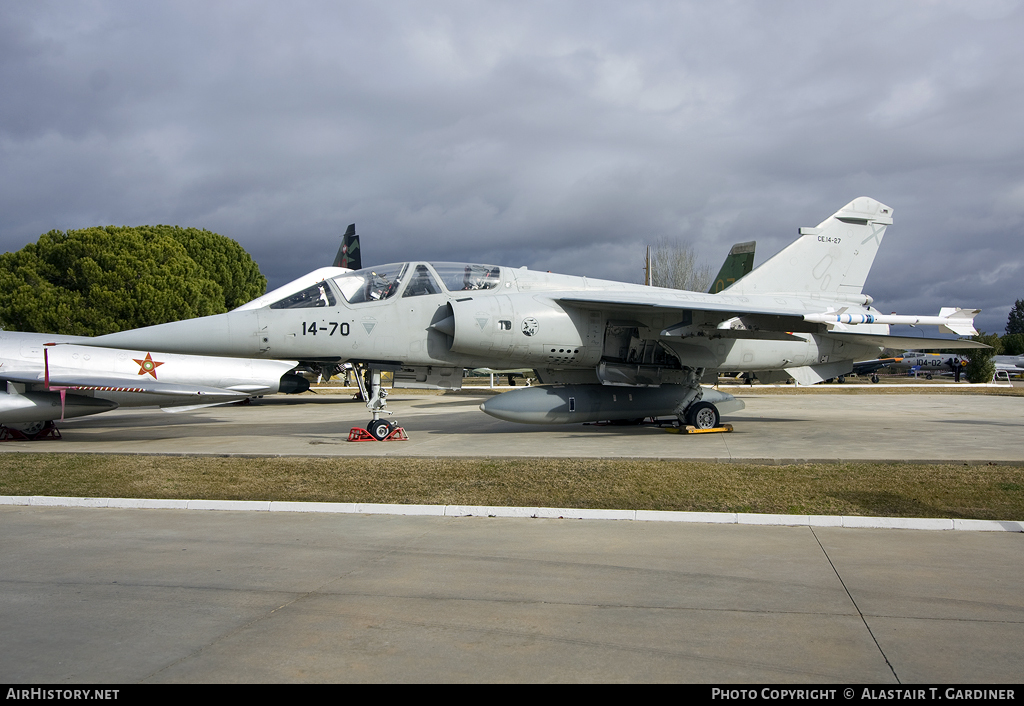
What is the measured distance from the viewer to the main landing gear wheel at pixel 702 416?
14.1m

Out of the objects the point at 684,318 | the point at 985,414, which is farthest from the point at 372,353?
the point at 985,414

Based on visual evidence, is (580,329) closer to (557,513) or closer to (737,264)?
(557,513)

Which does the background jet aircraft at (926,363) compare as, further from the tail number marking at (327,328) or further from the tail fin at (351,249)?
the tail number marking at (327,328)

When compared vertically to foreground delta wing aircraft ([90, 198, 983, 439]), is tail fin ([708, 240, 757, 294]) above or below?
above

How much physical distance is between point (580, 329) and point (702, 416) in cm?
338

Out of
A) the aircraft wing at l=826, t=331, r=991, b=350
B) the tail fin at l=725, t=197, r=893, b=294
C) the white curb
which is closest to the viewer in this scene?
the white curb

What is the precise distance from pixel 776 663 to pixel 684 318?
9992 mm

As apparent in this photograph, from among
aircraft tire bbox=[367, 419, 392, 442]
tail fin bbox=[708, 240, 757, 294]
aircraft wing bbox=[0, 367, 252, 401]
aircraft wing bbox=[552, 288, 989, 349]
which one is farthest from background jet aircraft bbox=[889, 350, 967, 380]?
aircraft wing bbox=[0, 367, 252, 401]

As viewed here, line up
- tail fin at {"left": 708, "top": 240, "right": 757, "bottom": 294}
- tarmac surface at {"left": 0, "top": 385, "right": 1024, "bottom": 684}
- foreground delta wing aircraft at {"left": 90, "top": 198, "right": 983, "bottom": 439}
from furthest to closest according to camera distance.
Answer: tail fin at {"left": 708, "top": 240, "right": 757, "bottom": 294} < foreground delta wing aircraft at {"left": 90, "top": 198, "right": 983, "bottom": 439} < tarmac surface at {"left": 0, "top": 385, "right": 1024, "bottom": 684}

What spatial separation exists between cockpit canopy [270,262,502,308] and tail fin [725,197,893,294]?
19.7 ft

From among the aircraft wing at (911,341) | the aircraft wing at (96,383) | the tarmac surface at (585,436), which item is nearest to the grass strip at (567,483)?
the tarmac surface at (585,436)

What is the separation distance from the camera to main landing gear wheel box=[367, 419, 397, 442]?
12.6 m

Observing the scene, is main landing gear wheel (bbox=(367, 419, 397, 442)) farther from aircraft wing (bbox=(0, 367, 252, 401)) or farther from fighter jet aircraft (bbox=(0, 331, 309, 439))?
aircraft wing (bbox=(0, 367, 252, 401))
